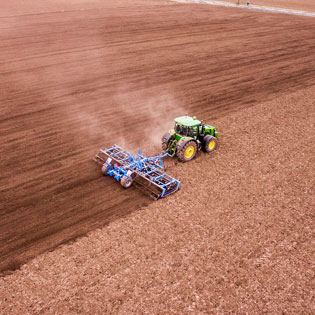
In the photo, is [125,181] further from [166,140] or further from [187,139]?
[187,139]

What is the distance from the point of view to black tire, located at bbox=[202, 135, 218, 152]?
555 inches

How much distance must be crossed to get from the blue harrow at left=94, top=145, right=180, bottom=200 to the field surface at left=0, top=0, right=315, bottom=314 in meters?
0.37

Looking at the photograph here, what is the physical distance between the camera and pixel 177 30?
36906 millimetres

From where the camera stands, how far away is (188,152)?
540 inches

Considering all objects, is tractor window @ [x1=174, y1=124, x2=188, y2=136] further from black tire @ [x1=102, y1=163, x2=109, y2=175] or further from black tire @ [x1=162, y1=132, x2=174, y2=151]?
black tire @ [x1=102, y1=163, x2=109, y2=175]

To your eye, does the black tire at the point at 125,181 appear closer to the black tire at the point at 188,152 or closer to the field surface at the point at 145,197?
the field surface at the point at 145,197

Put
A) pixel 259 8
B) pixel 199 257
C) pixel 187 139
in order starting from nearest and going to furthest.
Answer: pixel 199 257 → pixel 187 139 → pixel 259 8

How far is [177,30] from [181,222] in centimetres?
3074

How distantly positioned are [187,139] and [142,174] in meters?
2.41

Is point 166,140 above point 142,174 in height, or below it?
above

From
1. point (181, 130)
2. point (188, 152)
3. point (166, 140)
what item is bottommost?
point (188, 152)

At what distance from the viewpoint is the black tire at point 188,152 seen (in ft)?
43.7

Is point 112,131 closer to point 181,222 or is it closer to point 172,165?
point 172,165

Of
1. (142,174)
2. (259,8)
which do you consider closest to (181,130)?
(142,174)
